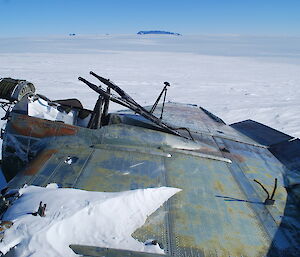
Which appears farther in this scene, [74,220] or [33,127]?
[33,127]

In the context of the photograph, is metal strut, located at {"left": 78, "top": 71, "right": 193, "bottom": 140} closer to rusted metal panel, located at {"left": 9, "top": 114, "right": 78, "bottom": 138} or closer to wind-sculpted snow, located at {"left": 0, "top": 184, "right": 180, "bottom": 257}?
rusted metal panel, located at {"left": 9, "top": 114, "right": 78, "bottom": 138}

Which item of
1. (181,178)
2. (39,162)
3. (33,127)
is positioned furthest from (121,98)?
(181,178)

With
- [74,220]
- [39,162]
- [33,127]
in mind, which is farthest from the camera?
[33,127]

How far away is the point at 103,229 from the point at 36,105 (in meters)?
4.16

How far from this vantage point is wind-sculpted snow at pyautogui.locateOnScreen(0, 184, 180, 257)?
3.20m

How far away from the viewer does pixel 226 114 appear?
1609 cm

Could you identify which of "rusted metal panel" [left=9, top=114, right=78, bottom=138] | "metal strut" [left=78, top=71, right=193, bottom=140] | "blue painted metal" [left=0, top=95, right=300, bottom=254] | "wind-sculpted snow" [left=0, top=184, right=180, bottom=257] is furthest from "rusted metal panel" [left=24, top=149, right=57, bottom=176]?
"metal strut" [left=78, top=71, right=193, bottom=140]

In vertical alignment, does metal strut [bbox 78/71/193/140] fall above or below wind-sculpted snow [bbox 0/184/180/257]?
above

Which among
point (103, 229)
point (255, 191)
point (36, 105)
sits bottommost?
point (255, 191)

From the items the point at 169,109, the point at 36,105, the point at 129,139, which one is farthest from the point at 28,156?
the point at 169,109

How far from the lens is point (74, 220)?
3.63 m

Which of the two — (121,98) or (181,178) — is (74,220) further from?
(121,98)

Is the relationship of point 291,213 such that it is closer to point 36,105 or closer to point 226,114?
point 36,105

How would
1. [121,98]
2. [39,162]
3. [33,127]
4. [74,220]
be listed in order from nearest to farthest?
[74,220] < [39,162] < [33,127] < [121,98]
